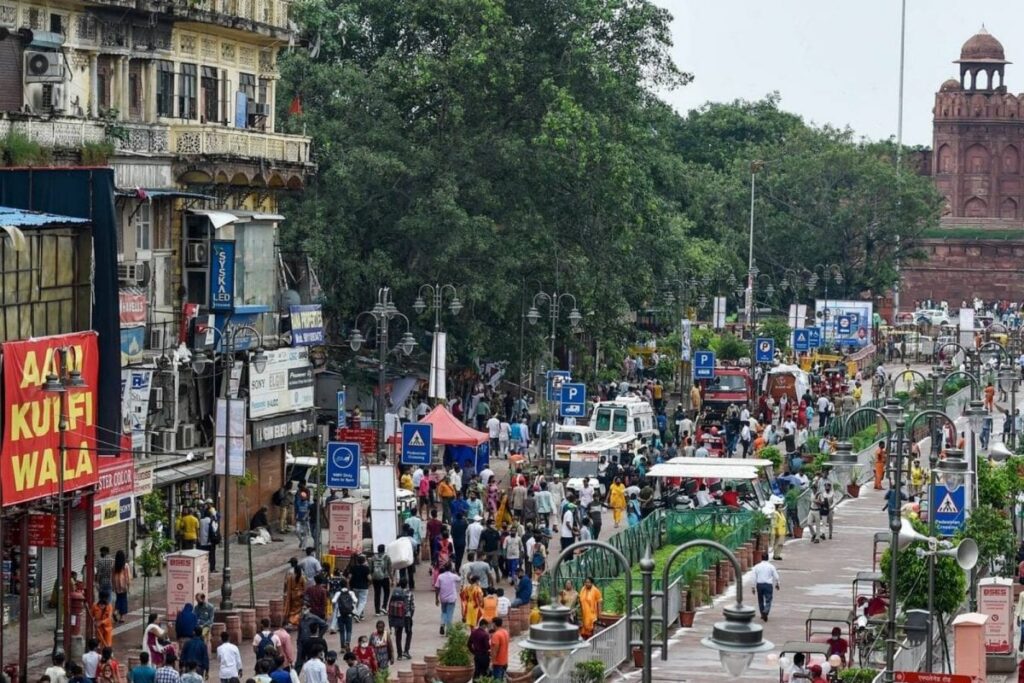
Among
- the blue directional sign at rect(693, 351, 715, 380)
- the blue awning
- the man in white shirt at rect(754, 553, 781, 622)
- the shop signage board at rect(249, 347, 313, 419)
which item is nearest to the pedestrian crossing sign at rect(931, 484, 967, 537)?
the man in white shirt at rect(754, 553, 781, 622)

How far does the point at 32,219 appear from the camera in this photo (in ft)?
117

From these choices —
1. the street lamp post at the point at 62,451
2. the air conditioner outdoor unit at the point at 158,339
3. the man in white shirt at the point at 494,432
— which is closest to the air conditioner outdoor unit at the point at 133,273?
the air conditioner outdoor unit at the point at 158,339

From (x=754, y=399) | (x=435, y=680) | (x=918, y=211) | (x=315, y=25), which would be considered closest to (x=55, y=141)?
(x=435, y=680)

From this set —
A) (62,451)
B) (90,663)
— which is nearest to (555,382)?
(62,451)

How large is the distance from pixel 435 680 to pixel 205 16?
2118 centimetres

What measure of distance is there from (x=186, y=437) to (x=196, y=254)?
146 inches

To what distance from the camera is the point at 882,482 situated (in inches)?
2362

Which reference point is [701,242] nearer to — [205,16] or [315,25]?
[315,25]

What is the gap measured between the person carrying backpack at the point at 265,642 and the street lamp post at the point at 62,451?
9.94 ft

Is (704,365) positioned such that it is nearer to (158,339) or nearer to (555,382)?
(555,382)

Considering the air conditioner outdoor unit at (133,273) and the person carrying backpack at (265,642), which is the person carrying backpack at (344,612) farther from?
the air conditioner outdoor unit at (133,273)

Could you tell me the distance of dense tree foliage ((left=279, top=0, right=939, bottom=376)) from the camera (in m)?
62.7

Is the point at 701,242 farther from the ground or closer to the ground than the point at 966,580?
farther from the ground

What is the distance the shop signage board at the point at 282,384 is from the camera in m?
49.2
